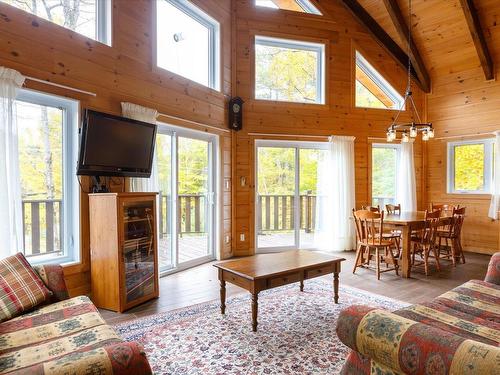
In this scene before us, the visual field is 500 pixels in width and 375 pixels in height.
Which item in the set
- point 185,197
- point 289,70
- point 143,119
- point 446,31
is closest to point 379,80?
point 446,31

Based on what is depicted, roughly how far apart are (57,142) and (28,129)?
28 cm

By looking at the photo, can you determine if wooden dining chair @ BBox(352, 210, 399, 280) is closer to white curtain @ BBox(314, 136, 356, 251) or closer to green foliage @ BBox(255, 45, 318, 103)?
white curtain @ BBox(314, 136, 356, 251)

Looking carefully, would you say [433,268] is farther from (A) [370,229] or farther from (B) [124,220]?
(B) [124,220]

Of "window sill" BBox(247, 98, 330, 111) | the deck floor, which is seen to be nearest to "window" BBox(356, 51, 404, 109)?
"window sill" BBox(247, 98, 330, 111)

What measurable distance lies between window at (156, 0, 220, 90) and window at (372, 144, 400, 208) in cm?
349

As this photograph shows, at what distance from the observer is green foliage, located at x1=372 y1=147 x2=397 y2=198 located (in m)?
6.40

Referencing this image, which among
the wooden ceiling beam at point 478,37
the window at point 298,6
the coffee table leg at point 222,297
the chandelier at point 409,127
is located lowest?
the coffee table leg at point 222,297

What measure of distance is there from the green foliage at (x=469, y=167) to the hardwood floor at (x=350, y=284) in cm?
174

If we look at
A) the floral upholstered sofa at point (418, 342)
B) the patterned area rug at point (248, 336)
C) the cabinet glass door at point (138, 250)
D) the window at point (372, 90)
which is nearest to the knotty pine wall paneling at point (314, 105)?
the window at point (372, 90)

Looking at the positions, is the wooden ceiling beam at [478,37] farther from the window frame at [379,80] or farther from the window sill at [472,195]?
the window sill at [472,195]

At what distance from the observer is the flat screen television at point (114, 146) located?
3.00 meters

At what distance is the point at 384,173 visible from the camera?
6496mm

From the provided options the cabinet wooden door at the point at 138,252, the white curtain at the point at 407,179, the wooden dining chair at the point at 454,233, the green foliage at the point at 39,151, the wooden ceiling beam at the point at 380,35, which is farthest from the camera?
the white curtain at the point at 407,179

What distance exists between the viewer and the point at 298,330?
269 cm
